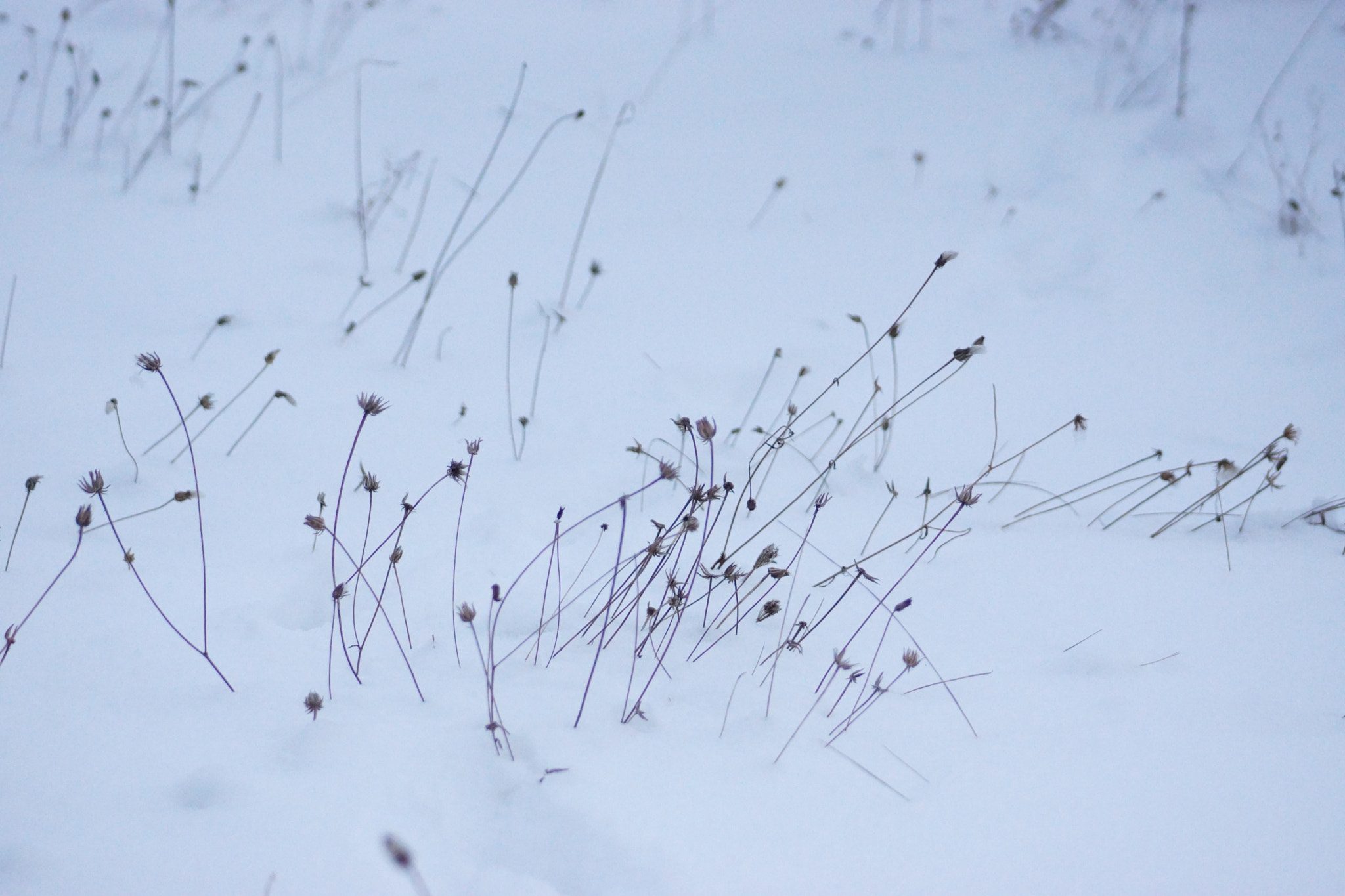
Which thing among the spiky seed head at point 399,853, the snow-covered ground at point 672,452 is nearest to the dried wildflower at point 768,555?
the snow-covered ground at point 672,452

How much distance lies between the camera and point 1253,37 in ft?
14.4

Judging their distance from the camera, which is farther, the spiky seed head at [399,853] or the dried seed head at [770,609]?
the dried seed head at [770,609]

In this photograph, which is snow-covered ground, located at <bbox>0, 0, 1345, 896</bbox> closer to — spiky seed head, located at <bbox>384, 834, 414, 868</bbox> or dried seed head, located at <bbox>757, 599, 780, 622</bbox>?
dried seed head, located at <bbox>757, 599, 780, 622</bbox>

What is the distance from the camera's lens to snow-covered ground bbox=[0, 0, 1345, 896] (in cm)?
131

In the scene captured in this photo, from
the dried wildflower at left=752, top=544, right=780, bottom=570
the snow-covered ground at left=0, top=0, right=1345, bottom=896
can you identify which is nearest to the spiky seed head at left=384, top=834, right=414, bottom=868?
the snow-covered ground at left=0, top=0, right=1345, bottom=896

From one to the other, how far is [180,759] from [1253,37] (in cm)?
566

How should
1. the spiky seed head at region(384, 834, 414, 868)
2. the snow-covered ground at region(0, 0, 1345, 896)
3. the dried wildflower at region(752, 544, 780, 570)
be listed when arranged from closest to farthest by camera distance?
1. the spiky seed head at region(384, 834, 414, 868)
2. the snow-covered ground at region(0, 0, 1345, 896)
3. the dried wildflower at region(752, 544, 780, 570)

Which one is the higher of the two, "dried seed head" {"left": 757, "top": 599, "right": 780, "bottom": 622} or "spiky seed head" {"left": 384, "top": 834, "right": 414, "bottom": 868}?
"spiky seed head" {"left": 384, "top": 834, "right": 414, "bottom": 868}

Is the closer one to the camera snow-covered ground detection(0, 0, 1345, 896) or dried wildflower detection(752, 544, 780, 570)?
snow-covered ground detection(0, 0, 1345, 896)

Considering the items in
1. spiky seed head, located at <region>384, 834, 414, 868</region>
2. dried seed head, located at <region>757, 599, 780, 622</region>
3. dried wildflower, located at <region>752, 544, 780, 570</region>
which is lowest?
dried seed head, located at <region>757, 599, 780, 622</region>

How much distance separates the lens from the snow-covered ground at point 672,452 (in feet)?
4.31

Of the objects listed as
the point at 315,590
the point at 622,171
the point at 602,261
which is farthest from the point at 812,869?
the point at 622,171

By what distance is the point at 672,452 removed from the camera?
7.52ft

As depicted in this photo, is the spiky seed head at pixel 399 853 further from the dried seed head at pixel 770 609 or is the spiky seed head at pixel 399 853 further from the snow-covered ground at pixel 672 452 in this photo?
the dried seed head at pixel 770 609
